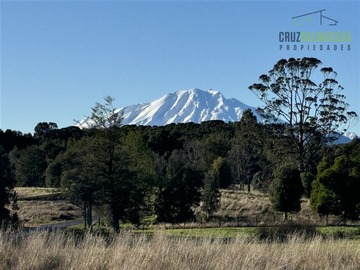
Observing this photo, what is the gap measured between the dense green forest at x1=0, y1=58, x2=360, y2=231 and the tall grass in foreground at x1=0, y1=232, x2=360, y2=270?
1790 cm

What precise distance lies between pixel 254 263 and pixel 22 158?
65.6 meters

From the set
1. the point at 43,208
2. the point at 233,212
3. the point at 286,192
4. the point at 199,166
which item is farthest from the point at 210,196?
the point at 199,166

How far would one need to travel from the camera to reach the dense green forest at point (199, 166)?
94.6 ft

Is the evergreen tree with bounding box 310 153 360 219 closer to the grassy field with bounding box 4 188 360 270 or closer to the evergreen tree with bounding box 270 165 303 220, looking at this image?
the evergreen tree with bounding box 270 165 303 220

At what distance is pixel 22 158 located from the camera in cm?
6881

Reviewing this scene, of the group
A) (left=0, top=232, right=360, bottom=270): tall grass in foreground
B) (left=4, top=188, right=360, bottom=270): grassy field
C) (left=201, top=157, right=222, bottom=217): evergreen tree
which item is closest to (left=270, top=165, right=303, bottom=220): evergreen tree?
(left=201, top=157, right=222, bottom=217): evergreen tree

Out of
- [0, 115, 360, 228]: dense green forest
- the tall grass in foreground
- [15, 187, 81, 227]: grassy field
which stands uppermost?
[0, 115, 360, 228]: dense green forest

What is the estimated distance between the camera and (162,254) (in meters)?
7.32

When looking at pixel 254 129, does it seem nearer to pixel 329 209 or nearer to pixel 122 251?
pixel 329 209

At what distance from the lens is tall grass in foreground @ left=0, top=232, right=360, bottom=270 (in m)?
6.98

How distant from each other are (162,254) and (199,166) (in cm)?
5188

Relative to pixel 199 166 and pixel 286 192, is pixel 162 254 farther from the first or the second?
pixel 199 166

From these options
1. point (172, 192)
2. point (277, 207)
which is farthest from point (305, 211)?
point (172, 192)

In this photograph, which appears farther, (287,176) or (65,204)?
(65,204)
